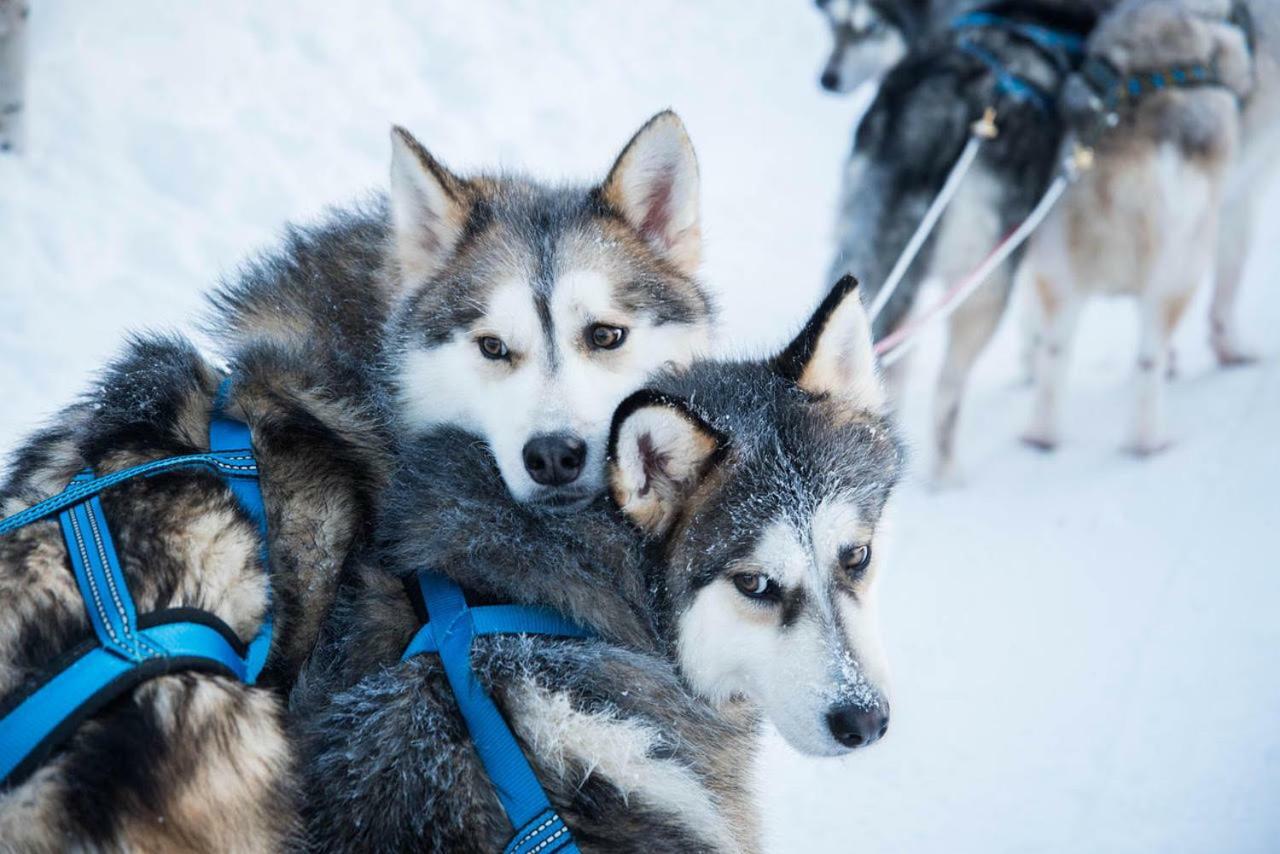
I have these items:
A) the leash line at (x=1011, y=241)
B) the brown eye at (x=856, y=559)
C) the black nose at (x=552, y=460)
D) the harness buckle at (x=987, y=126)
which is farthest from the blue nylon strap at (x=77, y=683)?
the harness buckle at (x=987, y=126)

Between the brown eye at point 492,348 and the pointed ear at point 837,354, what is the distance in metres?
0.83

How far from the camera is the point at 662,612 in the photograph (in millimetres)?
2355

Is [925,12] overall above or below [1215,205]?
above

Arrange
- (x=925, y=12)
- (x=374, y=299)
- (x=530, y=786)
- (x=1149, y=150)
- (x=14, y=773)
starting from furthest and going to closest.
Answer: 1. (x=925, y=12)
2. (x=1149, y=150)
3. (x=374, y=299)
4. (x=530, y=786)
5. (x=14, y=773)

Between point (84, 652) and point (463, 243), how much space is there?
1.65 meters

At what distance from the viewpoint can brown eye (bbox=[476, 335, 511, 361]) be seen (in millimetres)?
2916

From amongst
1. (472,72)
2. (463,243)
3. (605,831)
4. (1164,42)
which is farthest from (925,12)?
(605,831)

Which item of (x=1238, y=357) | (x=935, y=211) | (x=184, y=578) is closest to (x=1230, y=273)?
(x=1238, y=357)

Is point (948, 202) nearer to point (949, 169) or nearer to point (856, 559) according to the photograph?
point (949, 169)

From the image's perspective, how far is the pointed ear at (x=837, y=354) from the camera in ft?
8.10

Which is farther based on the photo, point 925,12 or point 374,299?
point 925,12

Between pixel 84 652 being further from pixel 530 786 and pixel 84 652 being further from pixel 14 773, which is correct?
pixel 530 786

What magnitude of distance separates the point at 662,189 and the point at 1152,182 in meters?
3.43

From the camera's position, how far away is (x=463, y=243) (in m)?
3.03
